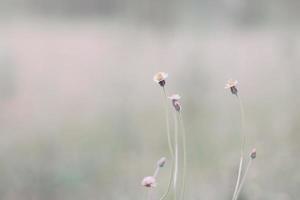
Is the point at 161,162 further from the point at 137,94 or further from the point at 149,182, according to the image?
the point at 137,94

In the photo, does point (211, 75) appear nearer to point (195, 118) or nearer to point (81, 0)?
point (195, 118)

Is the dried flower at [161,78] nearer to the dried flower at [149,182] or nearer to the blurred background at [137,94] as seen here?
the blurred background at [137,94]

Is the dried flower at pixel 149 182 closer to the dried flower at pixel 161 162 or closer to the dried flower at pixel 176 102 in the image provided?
the dried flower at pixel 161 162

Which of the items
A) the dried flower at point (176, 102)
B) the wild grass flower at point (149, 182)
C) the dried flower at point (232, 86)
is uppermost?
the dried flower at point (232, 86)

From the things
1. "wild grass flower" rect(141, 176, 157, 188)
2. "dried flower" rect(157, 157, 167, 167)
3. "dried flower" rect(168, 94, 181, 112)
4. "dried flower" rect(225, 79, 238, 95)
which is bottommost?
"wild grass flower" rect(141, 176, 157, 188)

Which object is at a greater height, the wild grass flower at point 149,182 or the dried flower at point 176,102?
the dried flower at point 176,102

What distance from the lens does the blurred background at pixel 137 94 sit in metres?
1.35

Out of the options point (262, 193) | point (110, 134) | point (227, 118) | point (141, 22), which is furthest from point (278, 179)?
point (141, 22)

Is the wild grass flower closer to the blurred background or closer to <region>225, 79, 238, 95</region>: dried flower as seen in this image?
the blurred background

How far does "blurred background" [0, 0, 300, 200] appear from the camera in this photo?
135cm

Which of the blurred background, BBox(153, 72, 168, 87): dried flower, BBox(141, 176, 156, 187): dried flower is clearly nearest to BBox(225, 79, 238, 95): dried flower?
the blurred background

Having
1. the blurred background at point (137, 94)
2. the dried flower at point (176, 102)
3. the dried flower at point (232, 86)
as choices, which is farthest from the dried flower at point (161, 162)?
the dried flower at point (232, 86)

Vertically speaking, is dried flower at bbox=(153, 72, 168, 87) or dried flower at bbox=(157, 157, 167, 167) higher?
dried flower at bbox=(153, 72, 168, 87)

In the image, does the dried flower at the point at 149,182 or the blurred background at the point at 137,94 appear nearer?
the dried flower at the point at 149,182
